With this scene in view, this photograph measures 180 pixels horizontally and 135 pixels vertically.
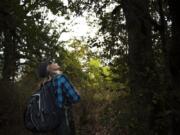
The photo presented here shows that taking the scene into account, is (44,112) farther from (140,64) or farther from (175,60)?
(140,64)

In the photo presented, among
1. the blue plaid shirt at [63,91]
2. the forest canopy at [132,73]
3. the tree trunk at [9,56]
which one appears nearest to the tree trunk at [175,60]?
the forest canopy at [132,73]

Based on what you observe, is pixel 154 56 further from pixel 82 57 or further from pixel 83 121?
pixel 82 57

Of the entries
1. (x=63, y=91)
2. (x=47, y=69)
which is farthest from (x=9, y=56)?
(x=63, y=91)

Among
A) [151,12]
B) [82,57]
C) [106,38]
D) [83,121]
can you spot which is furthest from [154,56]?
[82,57]

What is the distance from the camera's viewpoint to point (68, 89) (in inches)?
292

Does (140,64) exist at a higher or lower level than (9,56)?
lower

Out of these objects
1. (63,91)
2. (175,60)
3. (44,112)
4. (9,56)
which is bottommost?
(44,112)

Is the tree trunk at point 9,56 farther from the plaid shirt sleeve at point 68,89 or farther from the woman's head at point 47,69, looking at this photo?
the plaid shirt sleeve at point 68,89

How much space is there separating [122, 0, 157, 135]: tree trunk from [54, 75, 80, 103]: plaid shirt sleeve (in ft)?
6.47

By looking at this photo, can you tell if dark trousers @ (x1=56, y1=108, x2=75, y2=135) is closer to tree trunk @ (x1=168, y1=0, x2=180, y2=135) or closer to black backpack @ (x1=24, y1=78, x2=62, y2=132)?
black backpack @ (x1=24, y1=78, x2=62, y2=132)

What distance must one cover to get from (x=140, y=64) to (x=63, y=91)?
10.7 ft

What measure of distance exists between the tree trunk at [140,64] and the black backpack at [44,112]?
2092 millimetres

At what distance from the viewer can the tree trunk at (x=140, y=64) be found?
9.33m

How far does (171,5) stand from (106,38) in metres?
5.72
